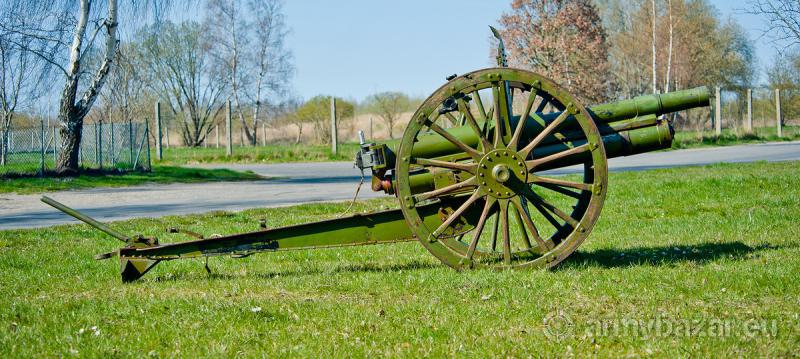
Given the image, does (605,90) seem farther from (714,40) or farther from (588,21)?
(714,40)

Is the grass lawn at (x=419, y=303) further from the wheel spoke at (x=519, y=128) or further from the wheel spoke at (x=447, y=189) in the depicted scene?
the wheel spoke at (x=519, y=128)

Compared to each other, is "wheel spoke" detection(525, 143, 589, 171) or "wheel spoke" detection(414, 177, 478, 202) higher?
"wheel spoke" detection(525, 143, 589, 171)

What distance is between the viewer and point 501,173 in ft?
21.4

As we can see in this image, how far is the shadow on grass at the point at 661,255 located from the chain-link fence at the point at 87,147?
17.7 metres

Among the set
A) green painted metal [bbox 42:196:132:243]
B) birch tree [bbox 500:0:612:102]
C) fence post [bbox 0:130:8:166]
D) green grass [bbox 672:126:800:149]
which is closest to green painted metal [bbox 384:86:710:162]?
green painted metal [bbox 42:196:132:243]

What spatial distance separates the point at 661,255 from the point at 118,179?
16.7 m

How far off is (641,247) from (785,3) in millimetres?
7687

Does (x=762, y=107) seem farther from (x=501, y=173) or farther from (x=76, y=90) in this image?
(x=501, y=173)

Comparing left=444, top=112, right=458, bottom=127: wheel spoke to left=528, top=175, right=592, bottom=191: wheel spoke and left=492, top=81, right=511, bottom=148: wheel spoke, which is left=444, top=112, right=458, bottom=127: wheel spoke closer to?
left=492, top=81, right=511, bottom=148: wheel spoke

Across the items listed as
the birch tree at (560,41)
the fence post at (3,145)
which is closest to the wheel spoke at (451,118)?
the fence post at (3,145)

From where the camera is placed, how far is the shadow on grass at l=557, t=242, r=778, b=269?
7188 millimetres

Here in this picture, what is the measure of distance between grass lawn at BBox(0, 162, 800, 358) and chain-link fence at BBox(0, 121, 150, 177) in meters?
13.8

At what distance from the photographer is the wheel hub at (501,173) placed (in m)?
6.54

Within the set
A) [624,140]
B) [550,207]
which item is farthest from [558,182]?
[624,140]
